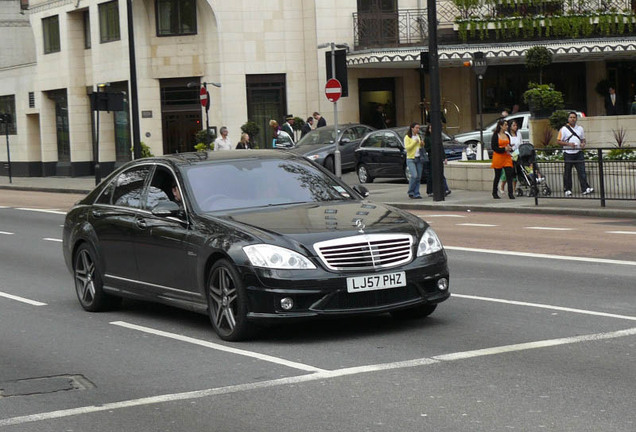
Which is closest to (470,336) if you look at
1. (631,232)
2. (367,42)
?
(631,232)

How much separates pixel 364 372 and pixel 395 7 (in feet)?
126

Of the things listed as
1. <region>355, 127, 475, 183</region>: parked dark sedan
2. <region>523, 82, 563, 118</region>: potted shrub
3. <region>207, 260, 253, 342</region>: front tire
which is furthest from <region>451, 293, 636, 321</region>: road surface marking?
<region>355, 127, 475, 183</region>: parked dark sedan

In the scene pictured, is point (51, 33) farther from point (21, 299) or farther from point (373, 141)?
point (21, 299)

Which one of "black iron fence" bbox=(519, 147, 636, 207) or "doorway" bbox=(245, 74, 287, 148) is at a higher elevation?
"doorway" bbox=(245, 74, 287, 148)

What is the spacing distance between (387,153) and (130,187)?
21925 mm

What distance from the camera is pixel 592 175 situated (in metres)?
22.8

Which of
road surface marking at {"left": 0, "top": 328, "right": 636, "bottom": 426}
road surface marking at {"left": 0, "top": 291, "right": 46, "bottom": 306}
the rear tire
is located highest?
the rear tire

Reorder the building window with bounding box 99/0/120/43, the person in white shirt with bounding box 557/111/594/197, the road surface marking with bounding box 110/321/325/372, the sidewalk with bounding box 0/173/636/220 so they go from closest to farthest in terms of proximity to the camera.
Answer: the road surface marking with bounding box 110/321/325/372 → the sidewalk with bounding box 0/173/636/220 → the person in white shirt with bounding box 557/111/594/197 → the building window with bounding box 99/0/120/43

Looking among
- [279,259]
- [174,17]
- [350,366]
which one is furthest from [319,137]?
[350,366]

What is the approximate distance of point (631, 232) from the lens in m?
18.3

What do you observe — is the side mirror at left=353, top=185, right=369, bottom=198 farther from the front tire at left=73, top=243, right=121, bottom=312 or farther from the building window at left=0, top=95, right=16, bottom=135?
the building window at left=0, top=95, right=16, bottom=135

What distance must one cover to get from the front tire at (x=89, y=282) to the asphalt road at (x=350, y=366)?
0.13 metres

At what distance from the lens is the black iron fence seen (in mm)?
22188

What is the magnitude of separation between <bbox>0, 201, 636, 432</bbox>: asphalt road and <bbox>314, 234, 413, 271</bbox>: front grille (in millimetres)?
593
